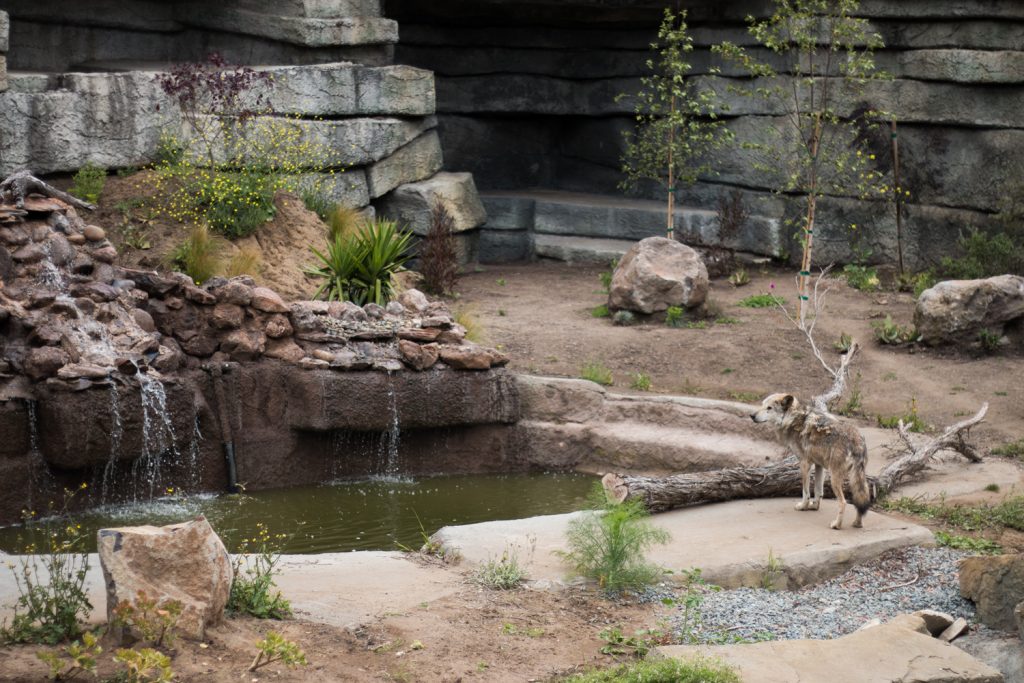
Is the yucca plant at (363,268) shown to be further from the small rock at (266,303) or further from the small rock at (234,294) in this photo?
the small rock at (234,294)

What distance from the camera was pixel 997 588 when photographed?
692cm

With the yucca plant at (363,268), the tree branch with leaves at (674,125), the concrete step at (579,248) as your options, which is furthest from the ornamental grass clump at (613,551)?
the concrete step at (579,248)

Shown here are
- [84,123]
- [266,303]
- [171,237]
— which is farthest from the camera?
[84,123]

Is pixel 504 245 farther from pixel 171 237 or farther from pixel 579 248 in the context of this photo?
pixel 171 237

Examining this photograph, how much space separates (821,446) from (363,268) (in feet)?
20.4

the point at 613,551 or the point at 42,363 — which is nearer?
the point at 613,551

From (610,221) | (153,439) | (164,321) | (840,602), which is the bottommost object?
(840,602)

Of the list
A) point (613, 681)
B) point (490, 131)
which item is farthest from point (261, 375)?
point (490, 131)

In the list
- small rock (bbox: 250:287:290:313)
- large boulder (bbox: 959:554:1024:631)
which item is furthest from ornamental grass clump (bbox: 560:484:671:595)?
small rock (bbox: 250:287:290:313)

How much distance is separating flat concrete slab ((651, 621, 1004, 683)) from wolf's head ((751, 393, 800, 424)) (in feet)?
8.40

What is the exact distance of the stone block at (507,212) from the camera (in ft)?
67.1

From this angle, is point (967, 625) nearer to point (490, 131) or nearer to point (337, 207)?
point (337, 207)

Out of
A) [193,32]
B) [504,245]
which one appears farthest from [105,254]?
[504,245]

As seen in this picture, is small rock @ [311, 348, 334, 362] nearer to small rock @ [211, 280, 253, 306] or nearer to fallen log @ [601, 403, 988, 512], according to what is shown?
small rock @ [211, 280, 253, 306]
